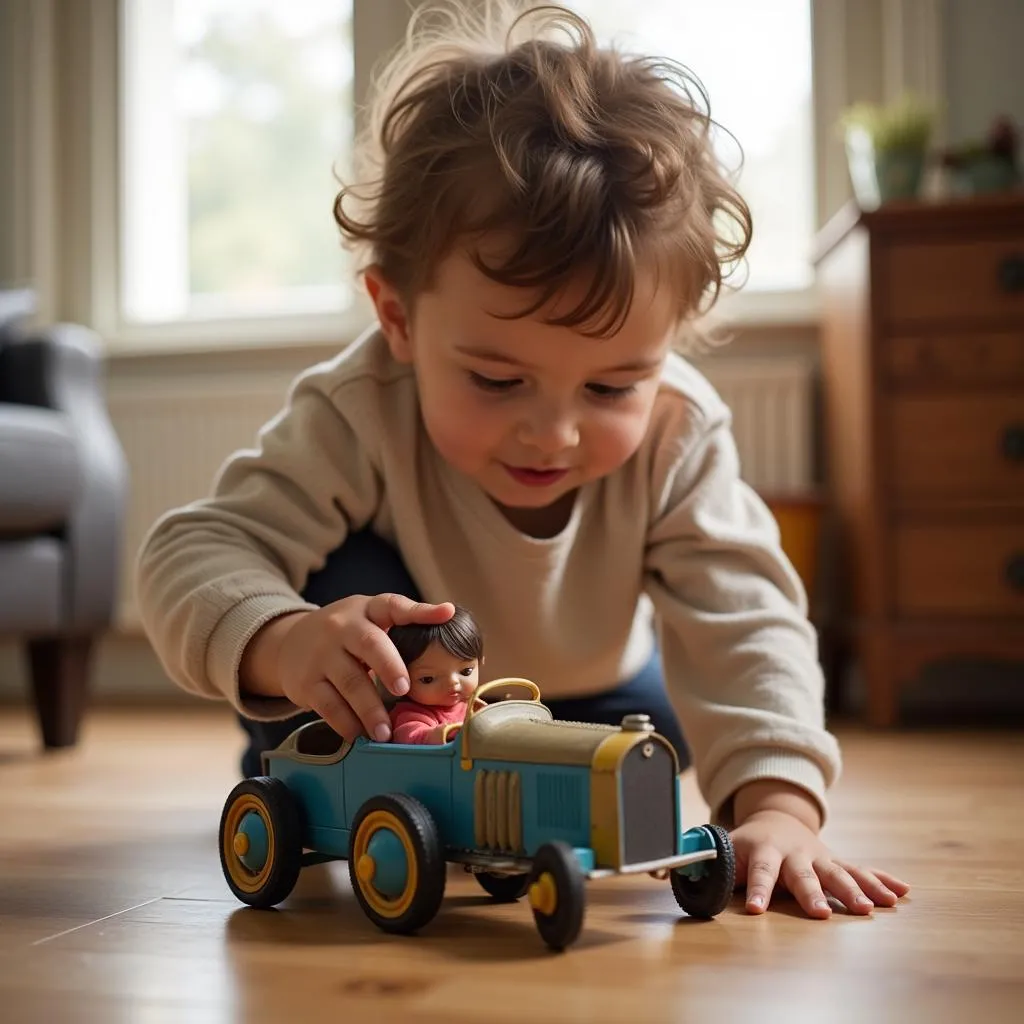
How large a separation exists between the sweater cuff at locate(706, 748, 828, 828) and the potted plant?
1.39 m

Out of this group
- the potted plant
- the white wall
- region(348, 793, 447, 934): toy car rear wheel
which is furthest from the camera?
the white wall

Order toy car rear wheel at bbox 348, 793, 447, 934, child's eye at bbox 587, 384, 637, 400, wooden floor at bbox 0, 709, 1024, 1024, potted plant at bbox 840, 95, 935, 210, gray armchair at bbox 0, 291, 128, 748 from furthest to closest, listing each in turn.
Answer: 1. potted plant at bbox 840, 95, 935, 210
2. gray armchair at bbox 0, 291, 128, 748
3. child's eye at bbox 587, 384, 637, 400
4. toy car rear wheel at bbox 348, 793, 447, 934
5. wooden floor at bbox 0, 709, 1024, 1024

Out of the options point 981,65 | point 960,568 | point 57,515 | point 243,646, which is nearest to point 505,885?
point 243,646

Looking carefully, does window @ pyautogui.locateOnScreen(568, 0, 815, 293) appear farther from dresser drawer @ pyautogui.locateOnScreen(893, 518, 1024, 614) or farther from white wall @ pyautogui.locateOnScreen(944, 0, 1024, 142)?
dresser drawer @ pyautogui.locateOnScreen(893, 518, 1024, 614)

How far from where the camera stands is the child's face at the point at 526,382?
3.00ft

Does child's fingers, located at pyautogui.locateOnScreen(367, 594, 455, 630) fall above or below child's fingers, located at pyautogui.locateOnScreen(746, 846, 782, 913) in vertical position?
above

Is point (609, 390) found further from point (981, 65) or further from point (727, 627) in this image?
point (981, 65)

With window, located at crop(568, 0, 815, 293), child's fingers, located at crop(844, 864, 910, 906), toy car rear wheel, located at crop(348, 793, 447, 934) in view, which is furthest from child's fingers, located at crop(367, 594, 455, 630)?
window, located at crop(568, 0, 815, 293)

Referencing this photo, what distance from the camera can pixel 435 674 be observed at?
0.81 meters

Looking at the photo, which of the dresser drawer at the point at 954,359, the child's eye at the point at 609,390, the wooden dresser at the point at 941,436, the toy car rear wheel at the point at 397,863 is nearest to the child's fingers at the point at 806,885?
the toy car rear wheel at the point at 397,863

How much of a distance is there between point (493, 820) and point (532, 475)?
33cm

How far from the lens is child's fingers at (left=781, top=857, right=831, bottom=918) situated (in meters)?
0.82

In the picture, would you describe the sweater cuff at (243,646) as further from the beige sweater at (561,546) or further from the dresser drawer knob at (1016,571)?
the dresser drawer knob at (1016,571)

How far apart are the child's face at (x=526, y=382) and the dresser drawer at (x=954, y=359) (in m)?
1.17
